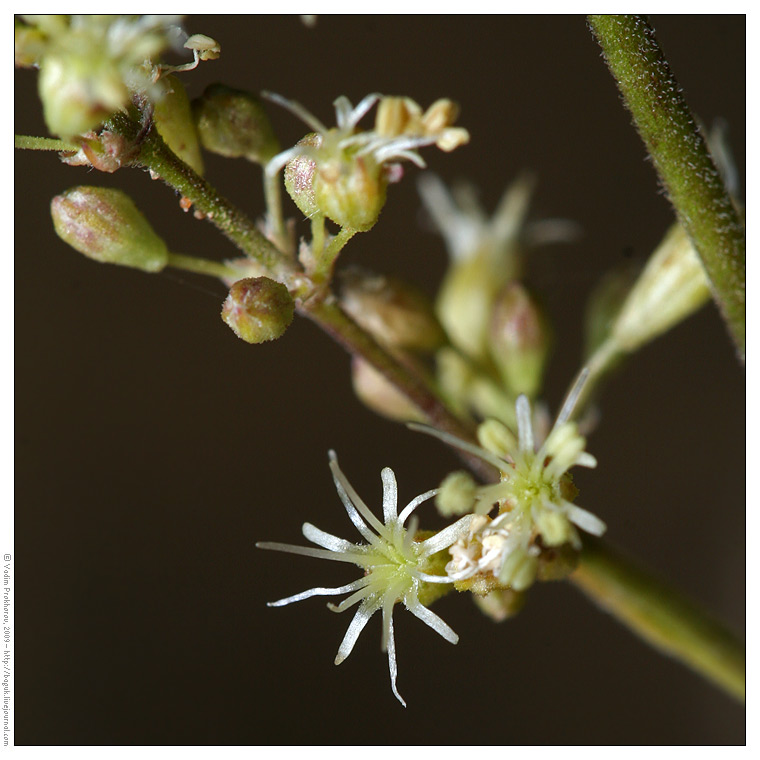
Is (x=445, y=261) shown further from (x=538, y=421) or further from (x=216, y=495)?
(x=538, y=421)

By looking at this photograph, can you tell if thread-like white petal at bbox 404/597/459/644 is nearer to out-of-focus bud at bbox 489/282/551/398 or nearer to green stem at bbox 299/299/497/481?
green stem at bbox 299/299/497/481

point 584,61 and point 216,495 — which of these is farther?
point 584,61

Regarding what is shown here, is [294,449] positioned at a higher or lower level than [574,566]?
higher

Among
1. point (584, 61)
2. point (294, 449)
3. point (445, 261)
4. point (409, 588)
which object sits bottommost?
point (409, 588)

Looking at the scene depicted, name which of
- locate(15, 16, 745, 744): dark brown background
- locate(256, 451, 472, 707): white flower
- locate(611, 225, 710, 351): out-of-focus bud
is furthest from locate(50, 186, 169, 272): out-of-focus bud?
locate(15, 16, 745, 744): dark brown background

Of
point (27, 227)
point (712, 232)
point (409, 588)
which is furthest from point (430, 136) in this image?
point (27, 227)

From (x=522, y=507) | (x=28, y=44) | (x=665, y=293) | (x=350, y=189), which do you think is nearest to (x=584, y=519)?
(x=522, y=507)
